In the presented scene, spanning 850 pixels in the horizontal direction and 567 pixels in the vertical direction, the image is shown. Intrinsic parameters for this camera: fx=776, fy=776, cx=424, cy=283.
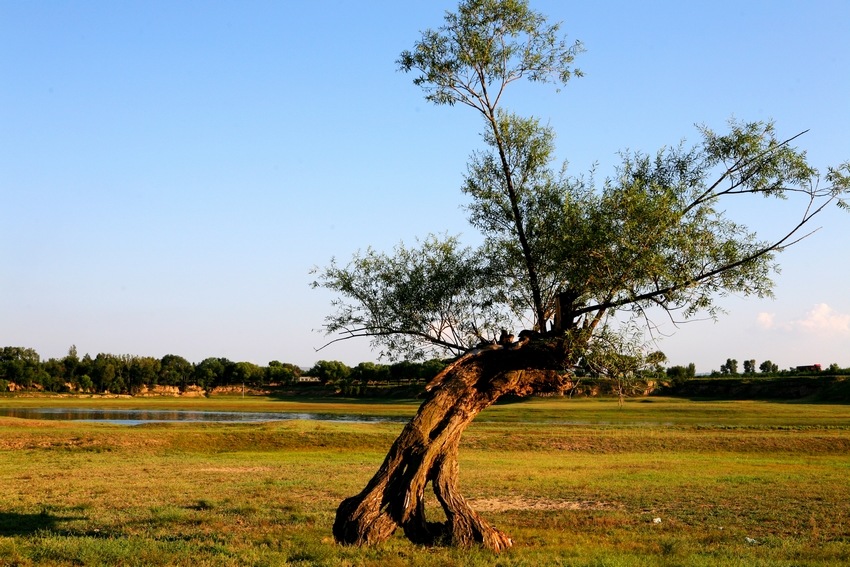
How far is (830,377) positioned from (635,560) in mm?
109577

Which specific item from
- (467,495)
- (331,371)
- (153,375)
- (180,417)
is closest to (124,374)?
(153,375)

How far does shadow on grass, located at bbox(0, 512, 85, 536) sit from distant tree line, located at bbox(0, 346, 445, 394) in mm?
126634

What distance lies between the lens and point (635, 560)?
49.4 ft

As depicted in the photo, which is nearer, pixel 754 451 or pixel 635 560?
pixel 635 560

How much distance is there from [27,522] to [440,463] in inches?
416

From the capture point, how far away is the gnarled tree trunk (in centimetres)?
1628

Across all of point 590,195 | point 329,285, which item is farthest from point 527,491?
point 590,195

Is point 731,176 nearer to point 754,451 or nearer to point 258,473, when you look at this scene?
point 258,473

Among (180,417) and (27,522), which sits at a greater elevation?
(27,522)

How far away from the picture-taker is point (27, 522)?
19.1 meters

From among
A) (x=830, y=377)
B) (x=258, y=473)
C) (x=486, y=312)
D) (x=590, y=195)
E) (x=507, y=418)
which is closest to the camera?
(x=590, y=195)

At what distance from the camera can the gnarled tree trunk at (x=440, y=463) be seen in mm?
16281

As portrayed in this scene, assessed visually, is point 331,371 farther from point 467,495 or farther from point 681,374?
point 467,495

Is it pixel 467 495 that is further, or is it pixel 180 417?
pixel 180 417
